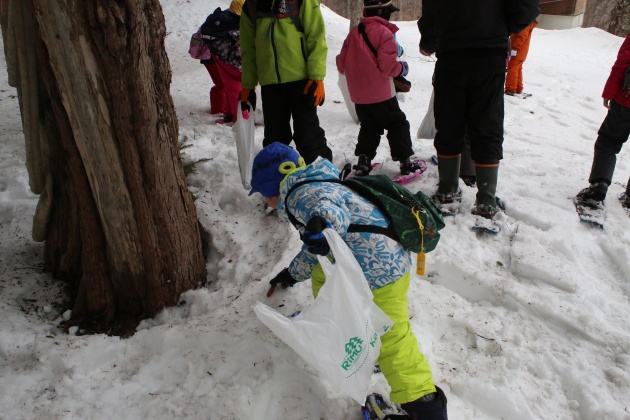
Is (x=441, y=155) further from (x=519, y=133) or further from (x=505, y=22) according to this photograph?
(x=519, y=133)

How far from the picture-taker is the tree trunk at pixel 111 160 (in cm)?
206

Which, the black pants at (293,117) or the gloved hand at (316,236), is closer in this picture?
the gloved hand at (316,236)

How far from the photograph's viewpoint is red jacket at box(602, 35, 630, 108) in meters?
3.38

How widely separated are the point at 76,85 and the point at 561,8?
15.8 metres

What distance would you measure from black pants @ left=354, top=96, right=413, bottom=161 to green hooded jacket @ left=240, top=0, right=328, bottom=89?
0.73 metres

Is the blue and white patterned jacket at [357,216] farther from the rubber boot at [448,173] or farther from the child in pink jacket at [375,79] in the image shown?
the child in pink jacket at [375,79]

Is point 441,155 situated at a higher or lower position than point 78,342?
higher

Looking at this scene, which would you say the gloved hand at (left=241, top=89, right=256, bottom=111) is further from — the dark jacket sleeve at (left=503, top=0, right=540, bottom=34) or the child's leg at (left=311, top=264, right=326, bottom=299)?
the dark jacket sleeve at (left=503, top=0, right=540, bottom=34)

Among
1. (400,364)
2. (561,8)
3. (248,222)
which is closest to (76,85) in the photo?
(248,222)

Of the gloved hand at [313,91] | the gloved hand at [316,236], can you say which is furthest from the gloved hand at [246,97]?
the gloved hand at [316,236]

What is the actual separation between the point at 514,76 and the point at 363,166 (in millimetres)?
4324

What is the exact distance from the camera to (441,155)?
11.4 feet

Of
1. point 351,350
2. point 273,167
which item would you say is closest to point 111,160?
point 273,167

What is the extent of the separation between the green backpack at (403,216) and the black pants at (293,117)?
173cm
